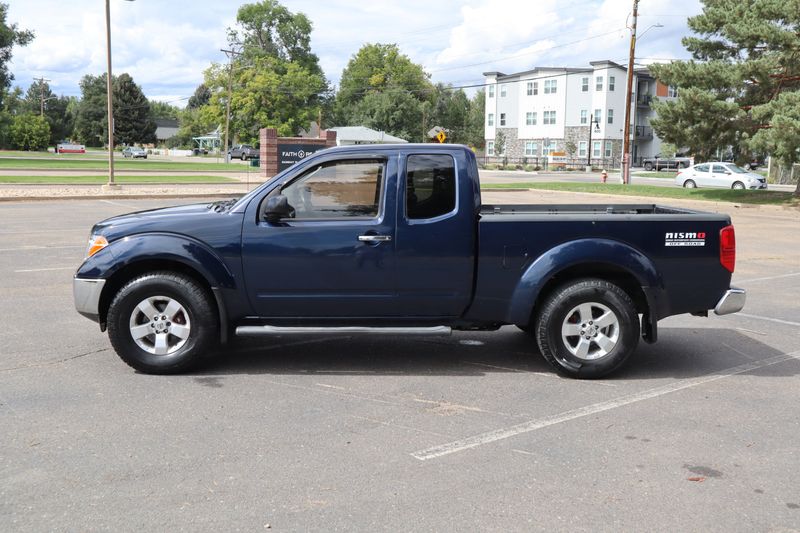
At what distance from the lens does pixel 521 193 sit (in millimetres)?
34719

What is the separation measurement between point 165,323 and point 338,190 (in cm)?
173

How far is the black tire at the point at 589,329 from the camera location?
237 inches

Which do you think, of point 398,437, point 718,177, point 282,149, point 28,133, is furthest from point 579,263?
point 28,133

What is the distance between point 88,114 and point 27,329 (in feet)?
384

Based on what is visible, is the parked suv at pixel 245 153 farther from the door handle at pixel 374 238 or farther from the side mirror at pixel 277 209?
the door handle at pixel 374 238

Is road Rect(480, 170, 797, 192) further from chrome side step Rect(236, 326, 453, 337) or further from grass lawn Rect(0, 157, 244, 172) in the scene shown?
chrome side step Rect(236, 326, 453, 337)

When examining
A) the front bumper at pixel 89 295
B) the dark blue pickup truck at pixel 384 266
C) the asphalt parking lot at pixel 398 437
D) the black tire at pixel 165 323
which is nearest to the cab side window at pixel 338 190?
the dark blue pickup truck at pixel 384 266

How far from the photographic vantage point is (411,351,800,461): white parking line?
459cm

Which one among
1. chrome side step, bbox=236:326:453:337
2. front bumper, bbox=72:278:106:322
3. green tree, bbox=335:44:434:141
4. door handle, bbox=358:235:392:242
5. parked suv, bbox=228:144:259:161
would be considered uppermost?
green tree, bbox=335:44:434:141

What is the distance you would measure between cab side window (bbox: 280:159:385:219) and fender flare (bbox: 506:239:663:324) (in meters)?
1.34

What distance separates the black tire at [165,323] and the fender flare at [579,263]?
2.46 meters

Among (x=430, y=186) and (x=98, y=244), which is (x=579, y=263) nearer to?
(x=430, y=186)

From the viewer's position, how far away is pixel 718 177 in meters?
37.3

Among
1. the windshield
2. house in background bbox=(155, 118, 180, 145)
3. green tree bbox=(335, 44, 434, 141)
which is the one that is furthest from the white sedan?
house in background bbox=(155, 118, 180, 145)
